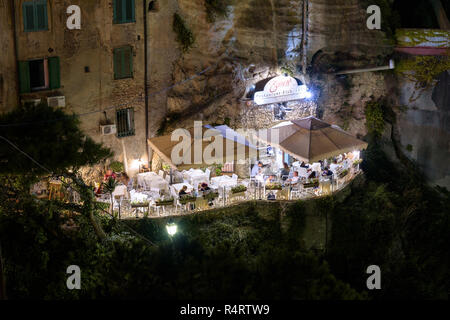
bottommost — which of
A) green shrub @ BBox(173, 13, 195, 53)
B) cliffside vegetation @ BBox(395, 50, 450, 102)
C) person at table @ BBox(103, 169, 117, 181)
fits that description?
person at table @ BBox(103, 169, 117, 181)

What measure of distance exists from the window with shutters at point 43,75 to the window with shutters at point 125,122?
8.76 ft

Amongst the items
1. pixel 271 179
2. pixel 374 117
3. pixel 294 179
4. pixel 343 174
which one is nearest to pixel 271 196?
pixel 271 179

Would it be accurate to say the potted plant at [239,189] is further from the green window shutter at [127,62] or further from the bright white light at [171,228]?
the green window shutter at [127,62]

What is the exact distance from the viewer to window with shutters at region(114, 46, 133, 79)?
2330cm

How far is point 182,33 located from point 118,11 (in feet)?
8.48

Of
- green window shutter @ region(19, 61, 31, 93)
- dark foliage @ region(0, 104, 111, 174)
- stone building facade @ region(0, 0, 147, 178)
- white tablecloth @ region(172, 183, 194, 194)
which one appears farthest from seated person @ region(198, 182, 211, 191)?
green window shutter @ region(19, 61, 31, 93)

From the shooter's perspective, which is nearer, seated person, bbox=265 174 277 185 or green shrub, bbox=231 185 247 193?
green shrub, bbox=231 185 247 193

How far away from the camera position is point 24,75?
2145 cm

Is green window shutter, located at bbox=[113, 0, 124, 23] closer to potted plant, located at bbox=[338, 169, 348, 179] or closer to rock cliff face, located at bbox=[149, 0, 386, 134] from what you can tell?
rock cliff face, located at bbox=[149, 0, 386, 134]

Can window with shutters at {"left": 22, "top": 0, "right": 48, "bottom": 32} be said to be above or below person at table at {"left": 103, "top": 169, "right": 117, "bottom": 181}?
above

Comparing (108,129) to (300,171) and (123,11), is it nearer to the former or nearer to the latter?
(123,11)

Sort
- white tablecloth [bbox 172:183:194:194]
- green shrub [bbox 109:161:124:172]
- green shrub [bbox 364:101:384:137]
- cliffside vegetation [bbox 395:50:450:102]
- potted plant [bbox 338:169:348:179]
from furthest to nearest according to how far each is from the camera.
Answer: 1. cliffside vegetation [bbox 395:50:450:102]
2. green shrub [bbox 364:101:384:137]
3. potted plant [bbox 338:169:348:179]
4. green shrub [bbox 109:161:124:172]
5. white tablecloth [bbox 172:183:194:194]
